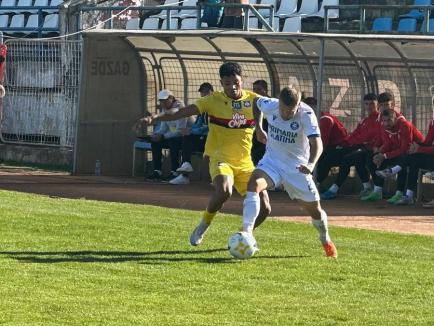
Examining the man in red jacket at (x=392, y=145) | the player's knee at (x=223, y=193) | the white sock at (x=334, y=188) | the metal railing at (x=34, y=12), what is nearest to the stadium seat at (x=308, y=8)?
the metal railing at (x=34, y=12)

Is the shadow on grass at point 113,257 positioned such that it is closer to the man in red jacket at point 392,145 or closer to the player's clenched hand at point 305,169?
the player's clenched hand at point 305,169

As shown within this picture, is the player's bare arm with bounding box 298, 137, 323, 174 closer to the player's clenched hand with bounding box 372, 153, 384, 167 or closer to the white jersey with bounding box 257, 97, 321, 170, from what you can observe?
the white jersey with bounding box 257, 97, 321, 170

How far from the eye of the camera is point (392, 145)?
19359 millimetres

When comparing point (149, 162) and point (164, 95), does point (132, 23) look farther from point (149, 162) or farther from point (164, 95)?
point (164, 95)

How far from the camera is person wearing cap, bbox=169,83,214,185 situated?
21.8 meters

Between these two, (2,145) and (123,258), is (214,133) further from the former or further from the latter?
(2,145)

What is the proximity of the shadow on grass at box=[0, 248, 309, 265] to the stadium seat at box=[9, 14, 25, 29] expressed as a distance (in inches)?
738

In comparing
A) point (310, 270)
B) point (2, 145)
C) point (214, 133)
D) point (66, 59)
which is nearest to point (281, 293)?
point (310, 270)

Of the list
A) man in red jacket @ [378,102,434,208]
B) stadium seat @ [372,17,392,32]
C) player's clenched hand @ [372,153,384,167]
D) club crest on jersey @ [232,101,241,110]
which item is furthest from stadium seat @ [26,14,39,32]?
club crest on jersey @ [232,101,241,110]

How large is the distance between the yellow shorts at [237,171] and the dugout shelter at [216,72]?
5781 mm

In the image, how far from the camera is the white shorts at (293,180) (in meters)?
12.2

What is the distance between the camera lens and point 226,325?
342 inches

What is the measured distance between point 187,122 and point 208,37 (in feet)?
7.77

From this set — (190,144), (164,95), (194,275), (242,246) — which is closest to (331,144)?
(190,144)
